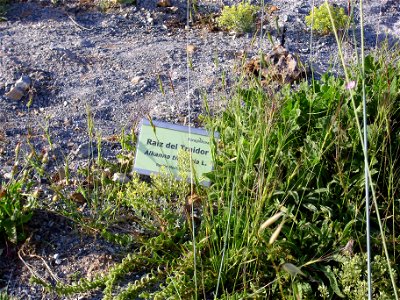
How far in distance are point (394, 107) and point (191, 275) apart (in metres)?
1.11

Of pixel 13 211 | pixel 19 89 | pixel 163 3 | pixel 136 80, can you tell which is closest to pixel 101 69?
pixel 136 80

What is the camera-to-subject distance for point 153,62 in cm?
375

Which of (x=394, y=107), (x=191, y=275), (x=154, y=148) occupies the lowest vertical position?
(x=191, y=275)

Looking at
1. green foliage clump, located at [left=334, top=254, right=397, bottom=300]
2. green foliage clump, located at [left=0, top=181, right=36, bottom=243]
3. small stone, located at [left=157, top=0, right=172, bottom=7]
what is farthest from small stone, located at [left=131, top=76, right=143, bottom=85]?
green foliage clump, located at [left=334, top=254, right=397, bottom=300]

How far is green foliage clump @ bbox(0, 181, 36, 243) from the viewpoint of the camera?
2.69 metres

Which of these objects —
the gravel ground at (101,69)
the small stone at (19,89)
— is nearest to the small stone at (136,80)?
the gravel ground at (101,69)

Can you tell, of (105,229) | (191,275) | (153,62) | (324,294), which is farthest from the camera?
(153,62)

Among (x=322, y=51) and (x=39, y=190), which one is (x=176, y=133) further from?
(x=322, y=51)

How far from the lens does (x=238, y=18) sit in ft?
12.8

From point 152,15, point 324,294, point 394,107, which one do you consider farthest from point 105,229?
point 152,15

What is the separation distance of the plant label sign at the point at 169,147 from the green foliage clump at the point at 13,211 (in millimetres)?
473

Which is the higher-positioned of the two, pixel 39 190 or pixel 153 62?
pixel 153 62

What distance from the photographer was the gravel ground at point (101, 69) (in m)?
2.76

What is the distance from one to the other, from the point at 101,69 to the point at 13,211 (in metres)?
1.24
